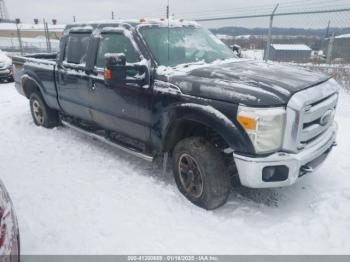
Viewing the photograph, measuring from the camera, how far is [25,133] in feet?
19.4

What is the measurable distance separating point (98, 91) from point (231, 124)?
7.30ft

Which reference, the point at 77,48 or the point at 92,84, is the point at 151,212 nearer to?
the point at 92,84

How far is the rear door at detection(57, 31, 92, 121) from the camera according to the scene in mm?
4578

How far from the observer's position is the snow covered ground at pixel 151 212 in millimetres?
2842

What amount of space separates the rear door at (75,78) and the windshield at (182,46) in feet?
4.11

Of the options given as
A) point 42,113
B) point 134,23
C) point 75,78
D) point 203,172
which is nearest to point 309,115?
point 203,172

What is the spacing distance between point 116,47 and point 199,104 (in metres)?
1.64

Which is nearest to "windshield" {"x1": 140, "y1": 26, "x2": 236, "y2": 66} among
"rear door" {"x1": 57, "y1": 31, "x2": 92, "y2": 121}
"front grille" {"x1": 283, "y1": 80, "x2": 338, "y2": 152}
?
"rear door" {"x1": 57, "y1": 31, "x2": 92, "y2": 121}

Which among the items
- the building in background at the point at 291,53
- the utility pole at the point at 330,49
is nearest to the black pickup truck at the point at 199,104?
the utility pole at the point at 330,49

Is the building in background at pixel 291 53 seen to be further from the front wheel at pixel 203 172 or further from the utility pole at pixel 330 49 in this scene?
the front wheel at pixel 203 172

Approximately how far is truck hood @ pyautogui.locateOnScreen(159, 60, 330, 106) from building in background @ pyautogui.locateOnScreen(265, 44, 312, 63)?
6.08m

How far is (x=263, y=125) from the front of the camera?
269 centimetres

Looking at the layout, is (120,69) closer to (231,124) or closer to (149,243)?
(231,124)

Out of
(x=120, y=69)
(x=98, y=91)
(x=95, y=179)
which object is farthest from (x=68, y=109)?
(x=120, y=69)
